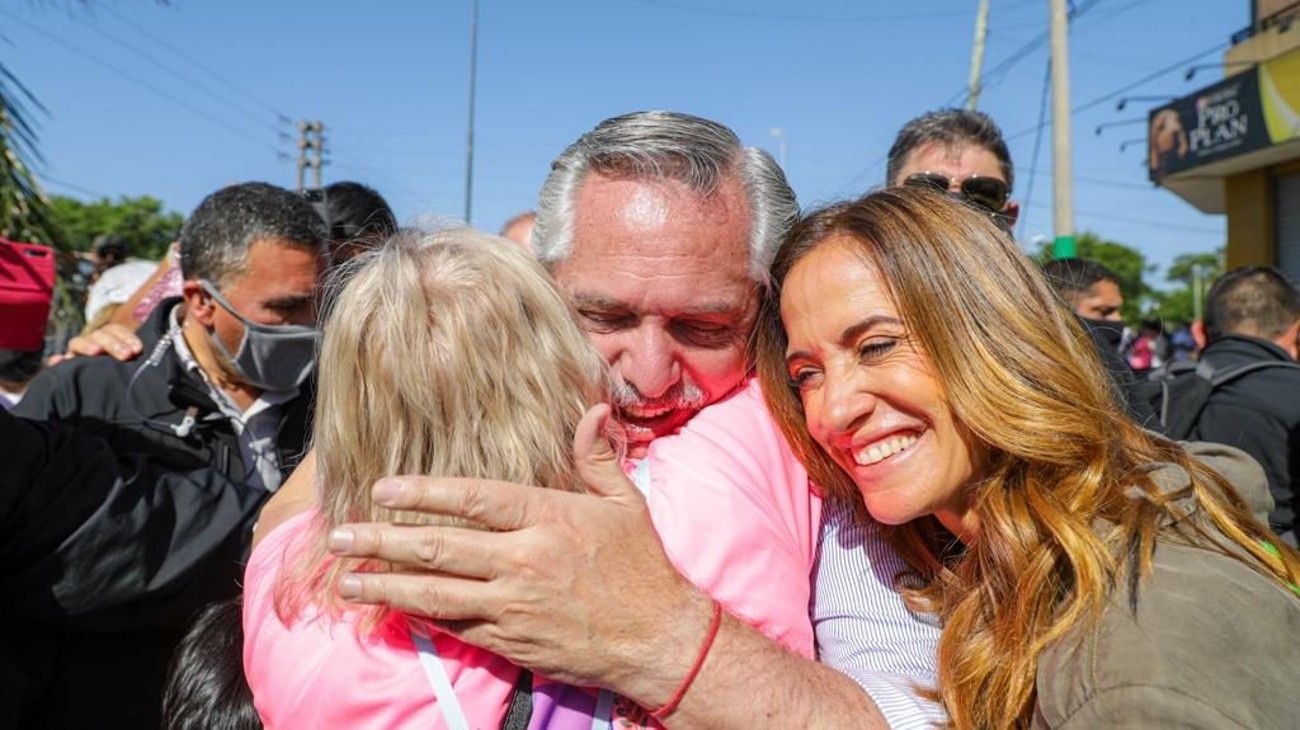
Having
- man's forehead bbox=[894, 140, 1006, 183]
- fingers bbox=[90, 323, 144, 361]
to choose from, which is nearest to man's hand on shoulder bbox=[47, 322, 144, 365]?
fingers bbox=[90, 323, 144, 361]

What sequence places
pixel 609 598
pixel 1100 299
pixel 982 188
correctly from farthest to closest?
pixel 1100 299, pixel 982 188, pixel 609 598

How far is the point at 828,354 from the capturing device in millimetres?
1752

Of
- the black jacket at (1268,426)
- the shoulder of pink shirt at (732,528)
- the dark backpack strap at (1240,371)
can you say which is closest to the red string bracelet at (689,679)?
the shoulder of pink shirt at (732,528)

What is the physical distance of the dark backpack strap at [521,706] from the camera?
1.36 m

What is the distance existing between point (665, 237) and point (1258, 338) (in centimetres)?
404

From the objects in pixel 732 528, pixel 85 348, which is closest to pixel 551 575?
pixel 732 528

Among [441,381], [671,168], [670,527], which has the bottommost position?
[670,527]

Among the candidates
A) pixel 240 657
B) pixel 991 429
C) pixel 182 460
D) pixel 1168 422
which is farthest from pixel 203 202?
pixel 1168 422

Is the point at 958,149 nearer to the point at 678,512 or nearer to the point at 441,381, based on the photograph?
the point at 678,512

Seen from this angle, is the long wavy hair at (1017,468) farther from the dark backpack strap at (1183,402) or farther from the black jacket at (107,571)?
the dark backpack strap at (1183,402)

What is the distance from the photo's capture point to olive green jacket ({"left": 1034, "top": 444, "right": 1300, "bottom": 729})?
1241mm

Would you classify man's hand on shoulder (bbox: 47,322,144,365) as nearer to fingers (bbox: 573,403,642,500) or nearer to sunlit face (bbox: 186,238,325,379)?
sunlit face (bbox: 186,238,325,379)

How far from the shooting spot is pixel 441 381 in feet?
4.34

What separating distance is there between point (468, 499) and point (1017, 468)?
0.97 meters
